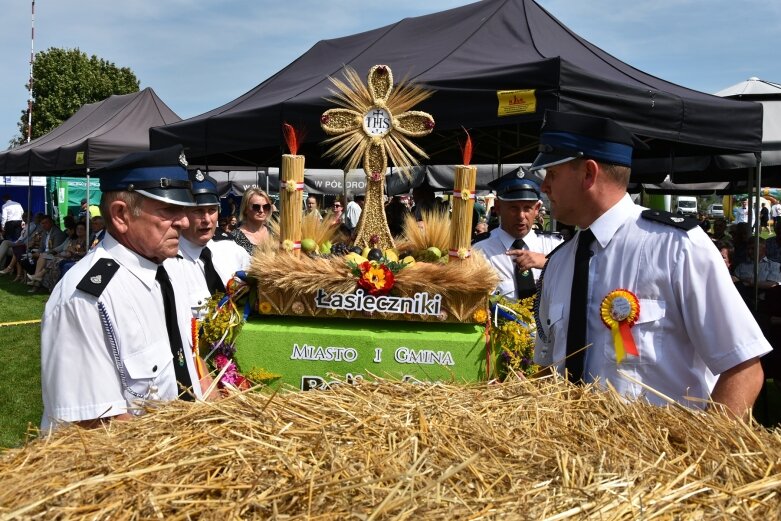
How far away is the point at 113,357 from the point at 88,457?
3.34 ft

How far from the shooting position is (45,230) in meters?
15.3

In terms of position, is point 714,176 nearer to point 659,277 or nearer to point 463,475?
point 659,277

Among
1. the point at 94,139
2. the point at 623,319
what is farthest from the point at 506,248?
the point at 94,139

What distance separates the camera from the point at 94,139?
38.8ft

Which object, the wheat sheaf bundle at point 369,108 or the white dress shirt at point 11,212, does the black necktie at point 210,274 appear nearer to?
the wheat sheaf bundle at point 369,108

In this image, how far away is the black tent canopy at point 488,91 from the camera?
477 cm

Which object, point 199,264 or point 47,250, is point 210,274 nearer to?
point 199,264

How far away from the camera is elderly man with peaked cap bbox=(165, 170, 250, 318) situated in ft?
14.2

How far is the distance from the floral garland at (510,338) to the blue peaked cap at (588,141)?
112cm

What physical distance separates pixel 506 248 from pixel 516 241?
9 cm

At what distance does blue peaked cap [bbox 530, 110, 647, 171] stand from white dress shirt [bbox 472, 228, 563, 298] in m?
2.26

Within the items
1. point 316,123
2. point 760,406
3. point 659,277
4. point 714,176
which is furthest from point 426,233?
point 714,176

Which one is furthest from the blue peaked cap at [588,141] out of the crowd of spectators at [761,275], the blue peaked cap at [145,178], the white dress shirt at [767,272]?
the white dress shirt at [767,272]

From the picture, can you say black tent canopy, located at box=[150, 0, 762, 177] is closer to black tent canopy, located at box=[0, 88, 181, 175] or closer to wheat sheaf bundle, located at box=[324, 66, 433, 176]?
wheat sheaf bundle, located at box=[324, 66, 433, 176]
